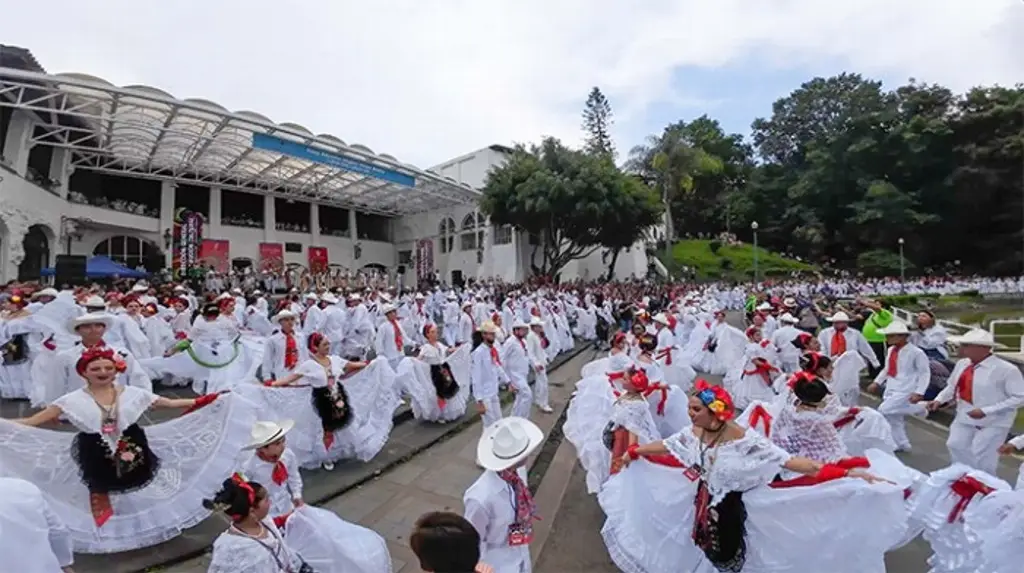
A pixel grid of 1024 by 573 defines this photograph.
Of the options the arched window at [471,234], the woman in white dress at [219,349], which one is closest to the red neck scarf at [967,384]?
the woman in white dress at [219,349]

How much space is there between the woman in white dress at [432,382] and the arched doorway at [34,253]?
18193 mm

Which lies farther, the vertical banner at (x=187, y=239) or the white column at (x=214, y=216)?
the white column at (x=214, y=216)

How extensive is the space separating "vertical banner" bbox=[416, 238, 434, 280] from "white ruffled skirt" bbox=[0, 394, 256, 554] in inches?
1309

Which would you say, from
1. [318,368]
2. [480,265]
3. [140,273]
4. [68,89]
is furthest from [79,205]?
[318,368]

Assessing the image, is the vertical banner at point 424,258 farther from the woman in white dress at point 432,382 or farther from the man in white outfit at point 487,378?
the man in white outfit at point 487,378

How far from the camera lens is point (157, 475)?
4258mm

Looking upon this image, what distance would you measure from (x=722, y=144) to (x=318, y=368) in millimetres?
64934

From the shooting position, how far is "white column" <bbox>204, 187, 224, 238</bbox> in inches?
1230

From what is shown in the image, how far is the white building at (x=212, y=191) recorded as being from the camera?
19109 mm

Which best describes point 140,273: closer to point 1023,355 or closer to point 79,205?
point 79,205

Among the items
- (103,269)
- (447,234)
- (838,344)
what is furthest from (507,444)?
(447,234)

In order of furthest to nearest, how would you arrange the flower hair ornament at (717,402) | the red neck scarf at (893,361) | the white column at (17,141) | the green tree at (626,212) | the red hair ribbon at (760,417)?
1. the green tree at (626,212)
2. the white column at (17,141)
3. the red neck scarf at (893,361)
4. the red hair ribbon at (760,417)
5. the flower hair ornament at (717,402)

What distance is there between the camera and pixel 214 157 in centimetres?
2741

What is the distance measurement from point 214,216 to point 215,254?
6.76 ft
